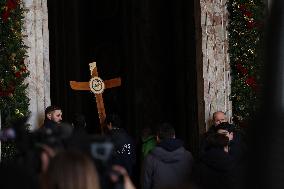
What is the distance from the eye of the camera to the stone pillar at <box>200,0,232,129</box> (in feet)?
37.3

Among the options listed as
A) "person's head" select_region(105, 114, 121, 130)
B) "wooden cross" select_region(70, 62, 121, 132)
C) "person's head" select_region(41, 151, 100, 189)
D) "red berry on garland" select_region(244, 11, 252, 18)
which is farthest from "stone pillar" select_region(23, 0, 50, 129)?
"person's head" select_region(41, 151, 100, 189)

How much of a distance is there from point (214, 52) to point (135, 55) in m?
2.17

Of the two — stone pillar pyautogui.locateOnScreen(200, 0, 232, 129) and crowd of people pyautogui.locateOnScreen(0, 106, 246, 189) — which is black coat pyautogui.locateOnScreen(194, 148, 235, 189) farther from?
stone pillar pyautogui.locateOnScreen(200, 0, 232, 129)

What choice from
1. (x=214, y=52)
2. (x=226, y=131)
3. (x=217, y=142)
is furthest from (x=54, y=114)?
(x=214, y=52)

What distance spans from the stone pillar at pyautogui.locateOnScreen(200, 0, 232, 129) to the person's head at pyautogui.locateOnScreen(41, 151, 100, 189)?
923cm

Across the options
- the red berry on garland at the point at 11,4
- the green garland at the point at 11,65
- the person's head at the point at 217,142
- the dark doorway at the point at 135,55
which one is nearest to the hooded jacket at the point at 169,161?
the person's head at the point at 217,142

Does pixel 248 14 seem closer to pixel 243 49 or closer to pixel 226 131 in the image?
pixel 243 49

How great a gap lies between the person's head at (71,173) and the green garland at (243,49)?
9.27 m

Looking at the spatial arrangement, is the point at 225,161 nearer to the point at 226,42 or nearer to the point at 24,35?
the point at 24,35

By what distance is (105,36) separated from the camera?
13.3 meters

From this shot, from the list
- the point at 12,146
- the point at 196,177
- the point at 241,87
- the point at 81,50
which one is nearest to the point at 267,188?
the point at 196,177

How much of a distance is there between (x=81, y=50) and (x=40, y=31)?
2.51 metres

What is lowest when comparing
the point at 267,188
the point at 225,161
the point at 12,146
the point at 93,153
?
the point at 12,146

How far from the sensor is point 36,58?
33.5 feet
